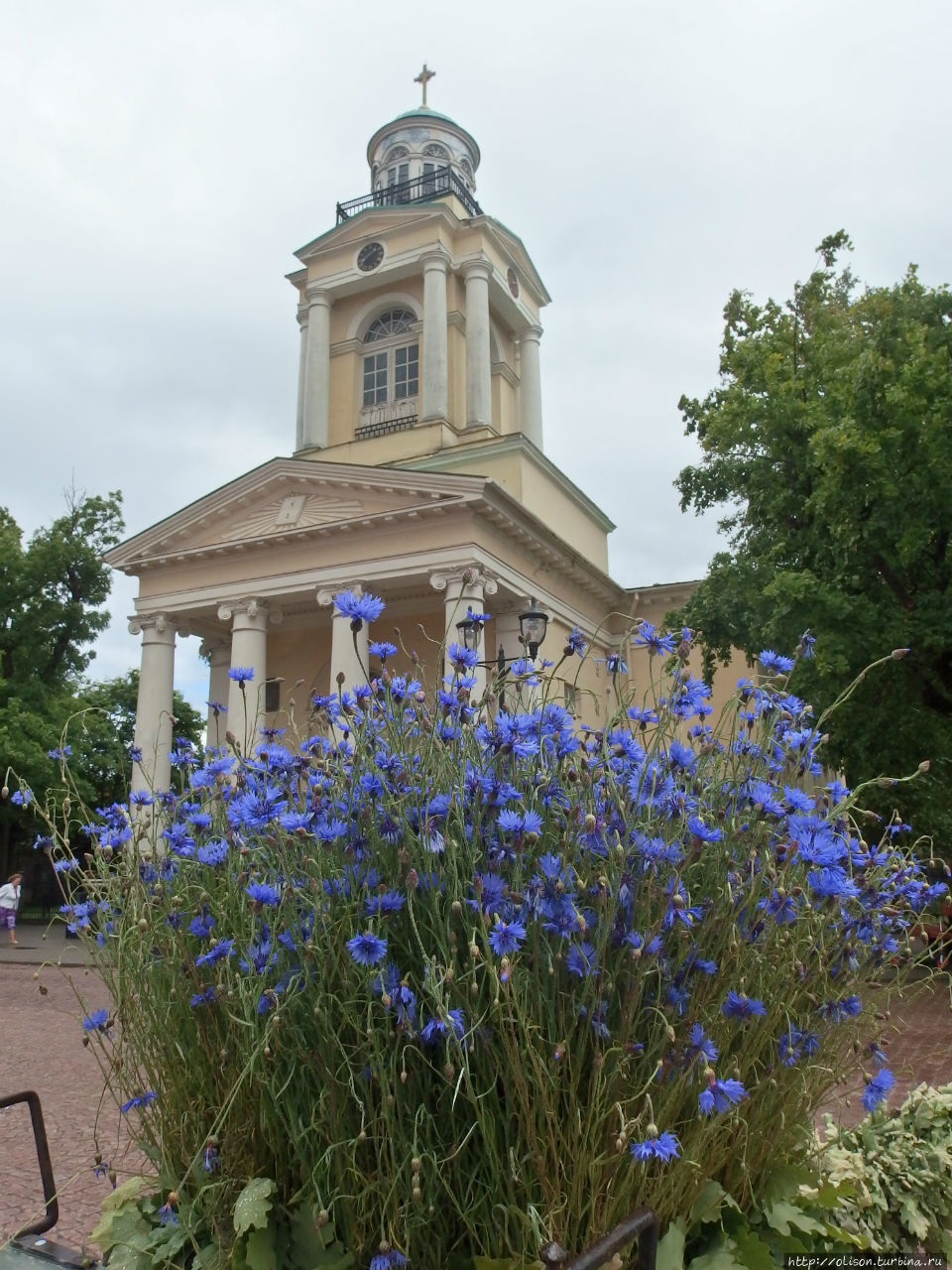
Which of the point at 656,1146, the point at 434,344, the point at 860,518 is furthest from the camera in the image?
the point at 434,344

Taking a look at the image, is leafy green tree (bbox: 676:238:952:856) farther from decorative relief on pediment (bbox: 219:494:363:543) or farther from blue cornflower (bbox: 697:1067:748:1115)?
blue cornflower (bbox: 697:1067:748:1115)

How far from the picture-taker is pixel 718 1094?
1.83 m

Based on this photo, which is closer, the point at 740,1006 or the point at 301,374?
the point at 740,1006

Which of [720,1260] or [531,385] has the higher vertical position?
[531,385]

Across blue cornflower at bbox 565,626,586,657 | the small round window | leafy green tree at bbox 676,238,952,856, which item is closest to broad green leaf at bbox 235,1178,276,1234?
blue cornflower at bbox 565,626,586,657

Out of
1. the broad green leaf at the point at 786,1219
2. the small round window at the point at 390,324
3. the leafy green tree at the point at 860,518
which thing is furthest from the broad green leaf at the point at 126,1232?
the small round window at the point at 390,324

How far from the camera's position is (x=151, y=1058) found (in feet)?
7.82

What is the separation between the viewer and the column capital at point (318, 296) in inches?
1082

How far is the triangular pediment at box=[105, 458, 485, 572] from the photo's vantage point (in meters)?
19.6

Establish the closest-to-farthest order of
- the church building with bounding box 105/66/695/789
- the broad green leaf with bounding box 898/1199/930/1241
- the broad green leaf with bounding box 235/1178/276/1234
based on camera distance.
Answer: the broad green leaf with bounding box 235/1178/276/1234
the broad green leaf with bounding box 898/1199/930/1241
the church building with bounding box 105/66/695/789

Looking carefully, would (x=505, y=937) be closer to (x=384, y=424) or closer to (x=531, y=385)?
(x=384, y=424)

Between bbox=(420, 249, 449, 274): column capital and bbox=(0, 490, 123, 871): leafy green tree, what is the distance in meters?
11.8

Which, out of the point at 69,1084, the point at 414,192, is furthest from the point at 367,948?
the point at 414,192

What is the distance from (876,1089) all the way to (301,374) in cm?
2732
